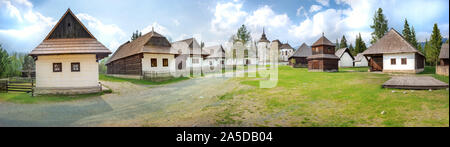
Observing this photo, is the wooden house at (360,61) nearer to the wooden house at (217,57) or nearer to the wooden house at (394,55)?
the wooden house at (394,55)

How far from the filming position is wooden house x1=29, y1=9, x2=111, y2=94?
13.1 meters

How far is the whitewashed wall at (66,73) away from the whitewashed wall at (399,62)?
2901 cm

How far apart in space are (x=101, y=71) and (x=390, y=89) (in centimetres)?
3964

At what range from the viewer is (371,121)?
5.35 metres

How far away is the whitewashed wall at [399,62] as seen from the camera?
2177 centimetres

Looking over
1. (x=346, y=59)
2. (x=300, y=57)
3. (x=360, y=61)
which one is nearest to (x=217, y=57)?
(x=300, y=57)

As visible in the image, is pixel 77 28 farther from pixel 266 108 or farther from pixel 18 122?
pixel 266 108

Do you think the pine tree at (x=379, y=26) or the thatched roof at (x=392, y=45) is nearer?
the thatched roof at (x=392, y=45)

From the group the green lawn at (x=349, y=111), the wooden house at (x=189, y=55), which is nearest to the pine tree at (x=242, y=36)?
the wooden house at (x=189, y=55)

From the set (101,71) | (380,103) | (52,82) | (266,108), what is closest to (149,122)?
(266,108)

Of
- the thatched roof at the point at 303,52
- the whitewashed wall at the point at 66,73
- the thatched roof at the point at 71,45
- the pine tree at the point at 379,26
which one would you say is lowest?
the whitewashed wall at the point at 66,73

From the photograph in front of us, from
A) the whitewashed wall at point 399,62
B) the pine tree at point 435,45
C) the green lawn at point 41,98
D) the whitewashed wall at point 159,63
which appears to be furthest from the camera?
the pine tree at point 435,45

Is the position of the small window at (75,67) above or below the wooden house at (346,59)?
below

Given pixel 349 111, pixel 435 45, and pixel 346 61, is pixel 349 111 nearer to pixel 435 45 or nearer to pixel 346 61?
pixel 435 45
